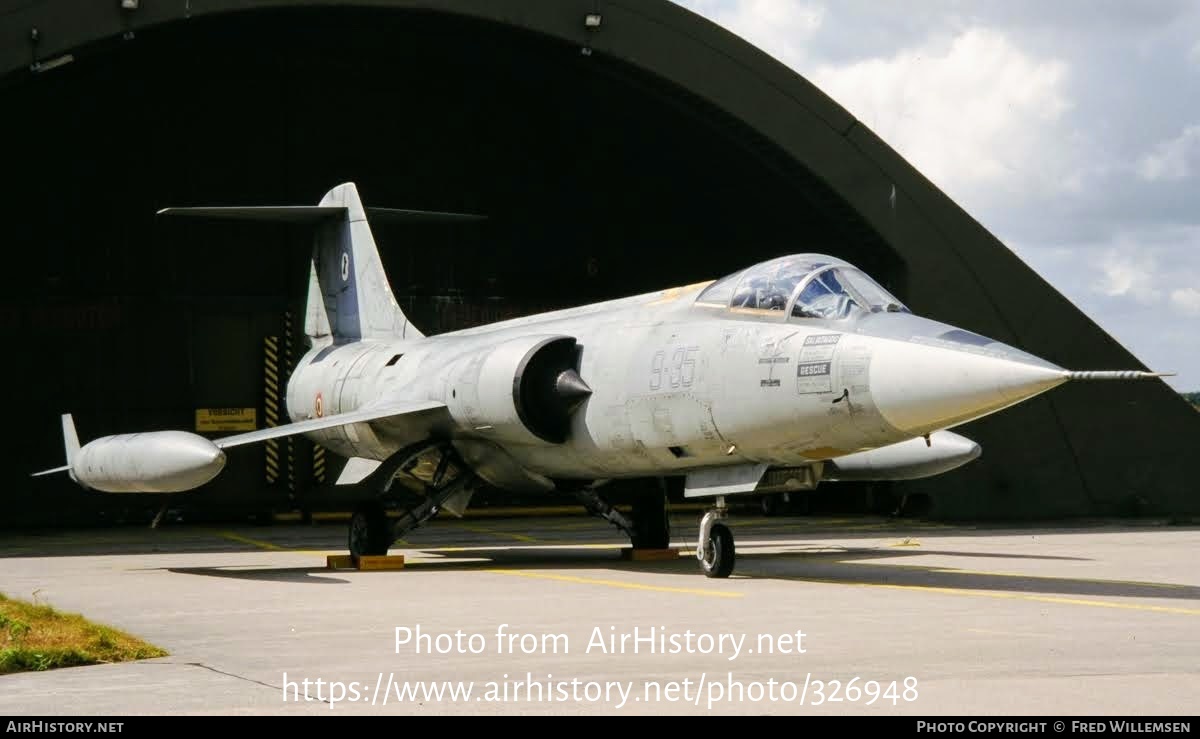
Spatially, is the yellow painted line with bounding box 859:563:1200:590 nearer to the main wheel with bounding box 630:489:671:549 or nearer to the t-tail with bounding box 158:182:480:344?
the main wheel with bounding box 630:489:671:549

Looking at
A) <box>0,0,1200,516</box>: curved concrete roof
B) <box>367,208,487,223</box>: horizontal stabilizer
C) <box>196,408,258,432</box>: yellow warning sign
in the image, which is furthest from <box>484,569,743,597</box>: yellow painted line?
<box>196,408,258,432</box>: yellow warning sign

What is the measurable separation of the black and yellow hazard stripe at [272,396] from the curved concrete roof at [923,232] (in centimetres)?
842

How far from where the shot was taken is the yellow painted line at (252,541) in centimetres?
2031

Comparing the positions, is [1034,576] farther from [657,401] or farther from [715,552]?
[657,401]

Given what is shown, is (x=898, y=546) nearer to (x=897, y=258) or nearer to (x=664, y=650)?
(x=897, y=258)

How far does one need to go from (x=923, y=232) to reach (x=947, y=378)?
1330 centimetres

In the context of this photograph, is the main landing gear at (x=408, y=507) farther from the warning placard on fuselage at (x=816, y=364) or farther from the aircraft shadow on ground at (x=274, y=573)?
the warning placard on fuselage at (x=816, y=364)

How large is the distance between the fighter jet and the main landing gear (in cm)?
2

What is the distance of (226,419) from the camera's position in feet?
90.3

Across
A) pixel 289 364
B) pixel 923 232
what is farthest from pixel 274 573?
pixel 289 364

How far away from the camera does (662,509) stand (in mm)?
16578

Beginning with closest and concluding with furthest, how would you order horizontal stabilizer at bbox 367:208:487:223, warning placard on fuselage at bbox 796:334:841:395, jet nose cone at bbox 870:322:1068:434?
jet nose cone at bbox 870:322:1068:434 → warning placard on fuselage at bbox 796:334:841:395 → horizontal stabilizer at bbox 367:208:487:223

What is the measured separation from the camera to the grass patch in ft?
25.2

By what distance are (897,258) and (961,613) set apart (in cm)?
1464
